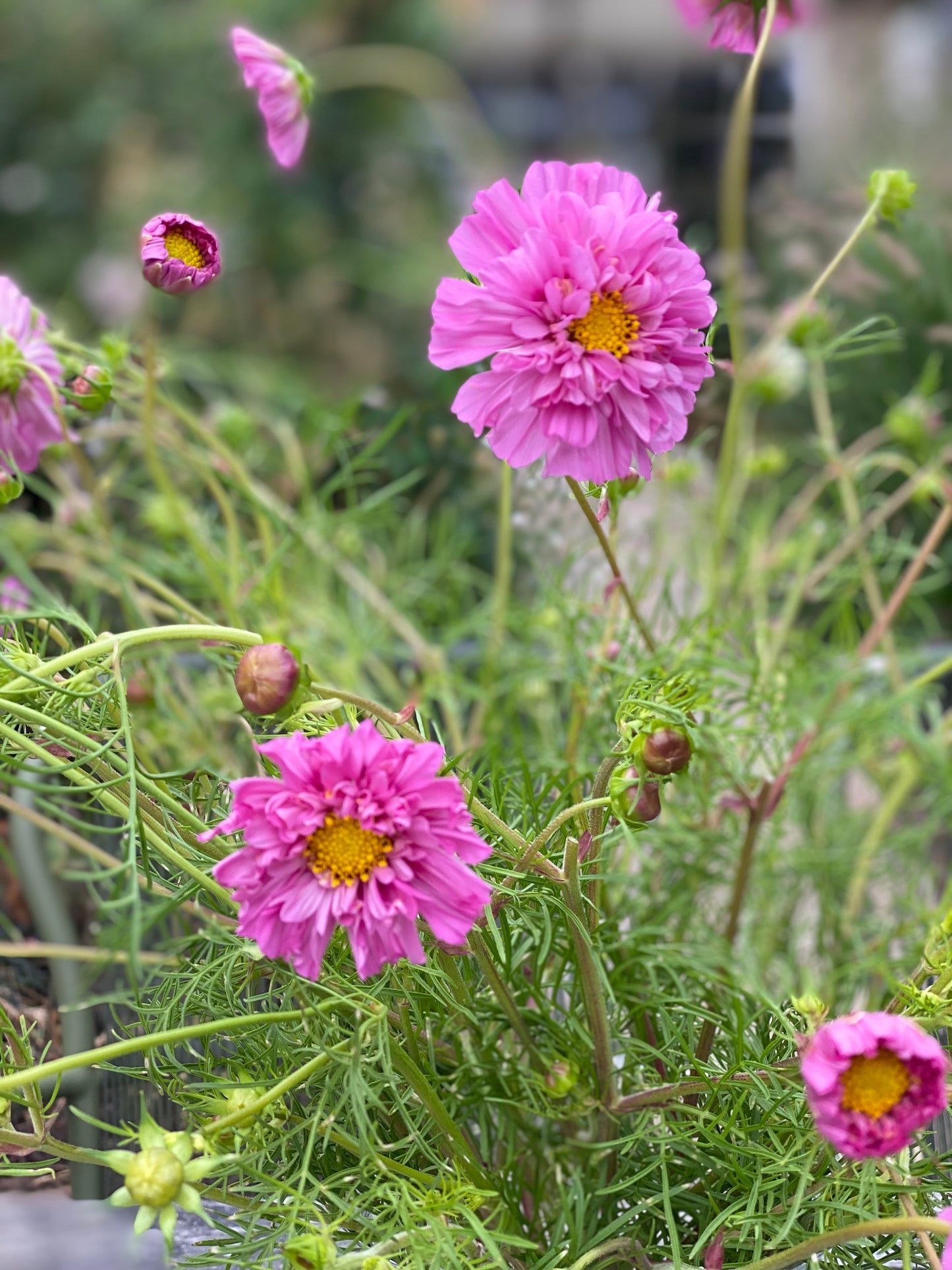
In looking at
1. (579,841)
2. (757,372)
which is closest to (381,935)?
(579,841)

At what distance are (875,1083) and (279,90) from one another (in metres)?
0.24

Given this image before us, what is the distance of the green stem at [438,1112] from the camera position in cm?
21

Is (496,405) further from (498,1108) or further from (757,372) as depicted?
(757,372)

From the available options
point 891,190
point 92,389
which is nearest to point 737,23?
point 891,190

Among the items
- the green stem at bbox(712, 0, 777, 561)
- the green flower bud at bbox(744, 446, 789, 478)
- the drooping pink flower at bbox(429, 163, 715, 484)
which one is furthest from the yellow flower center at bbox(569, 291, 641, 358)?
the green flower bud at bbox(744, 446, 789, 478)

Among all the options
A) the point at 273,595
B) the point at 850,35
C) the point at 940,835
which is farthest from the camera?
the point at 850,35

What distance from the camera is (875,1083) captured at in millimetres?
169

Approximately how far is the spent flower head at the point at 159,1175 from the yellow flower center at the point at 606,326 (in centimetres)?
14

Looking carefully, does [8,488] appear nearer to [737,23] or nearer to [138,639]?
[138,639]

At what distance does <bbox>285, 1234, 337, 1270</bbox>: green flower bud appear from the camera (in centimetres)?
19

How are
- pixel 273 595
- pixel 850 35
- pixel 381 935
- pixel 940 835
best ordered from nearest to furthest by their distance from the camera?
pixel 381 935, pixel 273 595, pixel 940 835, pixel 850 35

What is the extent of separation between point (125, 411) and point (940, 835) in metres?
0.37

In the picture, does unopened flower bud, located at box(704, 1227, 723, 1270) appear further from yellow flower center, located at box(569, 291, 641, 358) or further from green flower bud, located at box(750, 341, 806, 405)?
green flower bud, located at box(750, 341, 806, 405)

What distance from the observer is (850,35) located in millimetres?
2588
